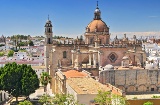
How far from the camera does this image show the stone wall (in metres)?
44.3

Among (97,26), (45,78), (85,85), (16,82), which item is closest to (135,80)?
(85,85)

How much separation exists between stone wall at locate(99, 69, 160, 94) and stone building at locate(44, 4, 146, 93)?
3.56 metres

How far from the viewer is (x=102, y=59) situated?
4834 centimetres

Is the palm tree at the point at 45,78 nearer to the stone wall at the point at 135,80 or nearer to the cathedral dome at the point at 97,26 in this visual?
the stone wall at the point at 135,80

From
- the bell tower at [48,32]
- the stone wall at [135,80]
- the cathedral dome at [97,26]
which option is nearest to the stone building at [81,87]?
the stone wall at [135,80]

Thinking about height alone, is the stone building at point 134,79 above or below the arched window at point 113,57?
below

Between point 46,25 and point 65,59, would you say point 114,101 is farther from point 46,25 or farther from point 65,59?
point 46,25

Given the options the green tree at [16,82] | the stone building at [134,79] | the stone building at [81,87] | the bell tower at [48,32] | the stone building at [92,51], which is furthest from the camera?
the bell tower at [48,32]

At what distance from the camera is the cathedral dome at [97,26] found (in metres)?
52.2

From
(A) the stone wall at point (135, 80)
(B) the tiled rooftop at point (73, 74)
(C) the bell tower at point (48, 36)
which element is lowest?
(A) the stone wall at point (135, 80)

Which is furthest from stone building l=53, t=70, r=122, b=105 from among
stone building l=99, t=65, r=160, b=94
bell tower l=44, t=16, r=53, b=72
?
bell tower l=44, t=16, r=53, b=72

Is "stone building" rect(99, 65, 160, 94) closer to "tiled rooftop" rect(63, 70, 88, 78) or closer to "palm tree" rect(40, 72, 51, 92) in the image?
"tiled rooftop" rect(63, 70, 88, 78)

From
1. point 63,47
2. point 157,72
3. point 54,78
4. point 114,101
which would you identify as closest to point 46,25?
point 63,47

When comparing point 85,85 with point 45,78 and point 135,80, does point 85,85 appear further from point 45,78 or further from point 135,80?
point 45,78
